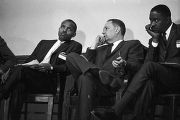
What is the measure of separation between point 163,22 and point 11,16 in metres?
2.39

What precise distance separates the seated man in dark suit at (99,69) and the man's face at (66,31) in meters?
0.55

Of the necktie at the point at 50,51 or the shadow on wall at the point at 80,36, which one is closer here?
the necktie at the point at 50,51

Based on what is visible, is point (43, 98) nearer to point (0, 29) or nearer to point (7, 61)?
point (7, 61)

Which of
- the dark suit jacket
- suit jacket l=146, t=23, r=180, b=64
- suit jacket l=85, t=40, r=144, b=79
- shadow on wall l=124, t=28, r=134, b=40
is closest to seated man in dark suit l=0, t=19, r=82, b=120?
the dark suit jacket

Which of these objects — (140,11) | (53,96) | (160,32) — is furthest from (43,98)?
(140,11)

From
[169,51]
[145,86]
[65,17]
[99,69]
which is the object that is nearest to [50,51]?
[65,17]

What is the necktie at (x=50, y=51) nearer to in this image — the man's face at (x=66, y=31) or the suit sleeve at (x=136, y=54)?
the man's face at (x=66, y=31)

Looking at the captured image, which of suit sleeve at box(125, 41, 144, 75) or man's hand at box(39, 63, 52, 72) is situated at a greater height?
A: suit sleeve at box(125, 41, 144, 75)

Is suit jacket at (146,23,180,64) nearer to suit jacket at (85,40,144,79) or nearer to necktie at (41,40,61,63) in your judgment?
suit jacket at (85,40,144,79)

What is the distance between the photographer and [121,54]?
336cm

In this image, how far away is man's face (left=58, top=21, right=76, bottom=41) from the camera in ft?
13.2

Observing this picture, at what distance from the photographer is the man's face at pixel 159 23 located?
3303 millimetres

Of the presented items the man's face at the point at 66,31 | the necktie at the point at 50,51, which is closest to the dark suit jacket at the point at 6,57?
the necktie at the point at 50,51

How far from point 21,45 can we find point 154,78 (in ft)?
8.21
